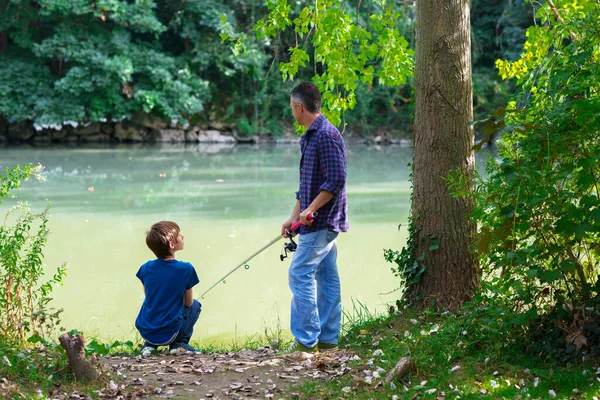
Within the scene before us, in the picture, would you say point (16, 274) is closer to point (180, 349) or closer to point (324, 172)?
point (180, 349)

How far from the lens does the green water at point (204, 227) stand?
674cm

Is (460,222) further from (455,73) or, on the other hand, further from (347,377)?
(347,377)

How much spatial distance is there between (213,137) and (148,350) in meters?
21.1

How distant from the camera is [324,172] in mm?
4375

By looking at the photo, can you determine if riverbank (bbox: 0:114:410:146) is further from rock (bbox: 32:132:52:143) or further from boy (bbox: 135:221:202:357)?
boy (bbox: 135:221:202:357)

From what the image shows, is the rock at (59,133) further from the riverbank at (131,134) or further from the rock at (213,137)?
the rock at (213,137)

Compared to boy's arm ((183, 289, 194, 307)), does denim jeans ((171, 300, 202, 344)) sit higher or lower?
lower

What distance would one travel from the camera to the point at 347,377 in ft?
12.4

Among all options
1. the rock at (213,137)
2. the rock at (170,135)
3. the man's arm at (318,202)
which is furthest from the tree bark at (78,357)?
the rock at (213,137)

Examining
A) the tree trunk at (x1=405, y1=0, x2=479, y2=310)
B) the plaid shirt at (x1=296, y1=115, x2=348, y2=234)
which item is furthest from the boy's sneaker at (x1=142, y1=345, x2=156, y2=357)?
the tree trunk at (x1=405, y1=0, x2=479, y2=310)

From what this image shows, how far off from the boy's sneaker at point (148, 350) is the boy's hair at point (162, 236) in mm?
562

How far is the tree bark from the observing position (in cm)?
351

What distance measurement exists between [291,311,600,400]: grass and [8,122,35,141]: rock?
2170 centimetres

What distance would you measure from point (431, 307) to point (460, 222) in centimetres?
Result: 52
